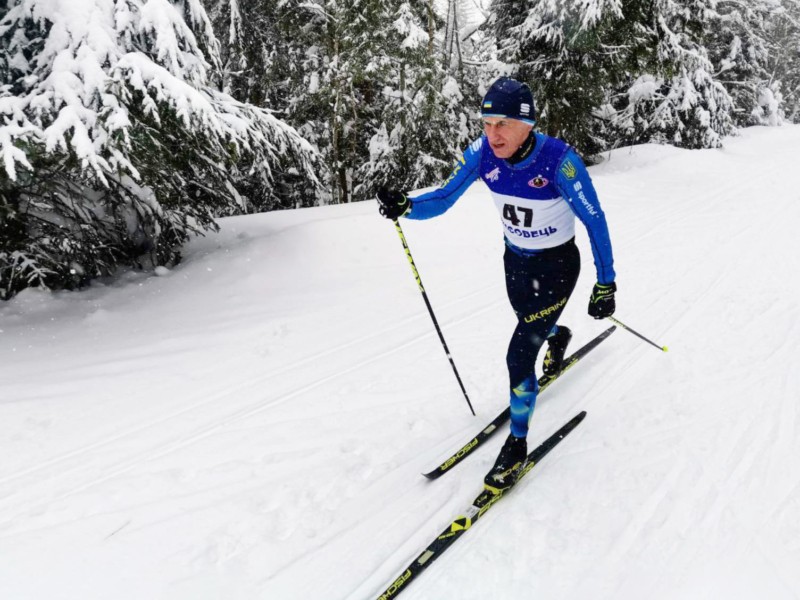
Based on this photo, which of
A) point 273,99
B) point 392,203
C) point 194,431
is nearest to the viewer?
point 392,203

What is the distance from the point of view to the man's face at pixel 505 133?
3004mm

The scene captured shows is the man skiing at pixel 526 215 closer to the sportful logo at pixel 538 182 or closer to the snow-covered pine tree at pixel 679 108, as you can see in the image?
the sportful logo at pixel 538 182

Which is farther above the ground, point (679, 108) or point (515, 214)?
point (515, 214)

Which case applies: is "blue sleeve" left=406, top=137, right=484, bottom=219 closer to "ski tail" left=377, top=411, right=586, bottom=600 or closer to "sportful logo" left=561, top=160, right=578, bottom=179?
"sportful logo" left=561, top=160, right=578, bottom=179

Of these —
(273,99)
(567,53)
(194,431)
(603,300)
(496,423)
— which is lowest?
(194,431)

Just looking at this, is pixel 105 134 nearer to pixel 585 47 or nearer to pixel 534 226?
pixel 534 226

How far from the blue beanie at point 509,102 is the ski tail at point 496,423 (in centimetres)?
218

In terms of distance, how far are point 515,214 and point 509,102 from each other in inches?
30.1

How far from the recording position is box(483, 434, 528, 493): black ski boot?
127 inches

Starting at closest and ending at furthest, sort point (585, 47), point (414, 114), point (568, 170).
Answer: point (568, 170) < point (585, 47) < point (414, 114)

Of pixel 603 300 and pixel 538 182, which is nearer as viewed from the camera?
pixel 538 182

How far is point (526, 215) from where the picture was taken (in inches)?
133

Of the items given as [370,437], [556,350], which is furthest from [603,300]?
[370,437]

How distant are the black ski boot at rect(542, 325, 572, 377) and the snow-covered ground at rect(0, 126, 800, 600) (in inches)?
8.3
